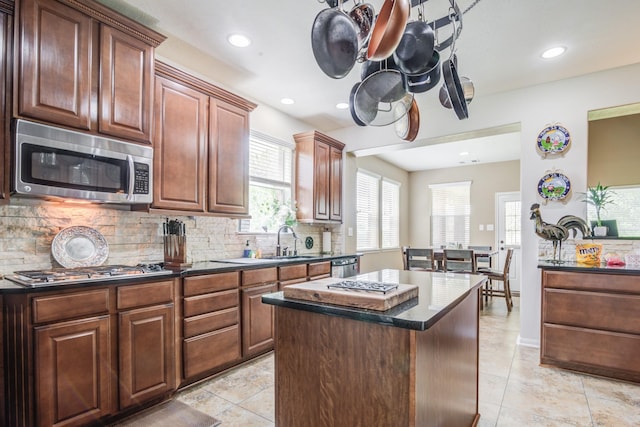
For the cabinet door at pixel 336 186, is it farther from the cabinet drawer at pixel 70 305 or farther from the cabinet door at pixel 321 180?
the cabinet drawer at pixel 70 305

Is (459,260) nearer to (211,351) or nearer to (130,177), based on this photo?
(211,351)

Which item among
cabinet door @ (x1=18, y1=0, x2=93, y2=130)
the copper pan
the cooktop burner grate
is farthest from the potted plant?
cabinet door @ (x1=18, y1=0, x2=93, y2=130)

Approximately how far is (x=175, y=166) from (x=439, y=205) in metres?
6.42

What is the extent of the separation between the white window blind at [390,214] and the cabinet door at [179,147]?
4.72 m

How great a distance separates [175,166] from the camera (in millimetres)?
2730

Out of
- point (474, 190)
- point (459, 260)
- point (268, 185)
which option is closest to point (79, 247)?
point (268, 185)

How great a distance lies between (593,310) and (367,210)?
405 centimetres

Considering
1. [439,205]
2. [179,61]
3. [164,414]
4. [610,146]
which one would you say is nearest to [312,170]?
[179,61]

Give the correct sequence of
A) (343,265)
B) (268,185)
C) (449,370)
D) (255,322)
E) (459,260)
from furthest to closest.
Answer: (459,260) < (343,265) < (268,185) < (255,322) < (449,370)

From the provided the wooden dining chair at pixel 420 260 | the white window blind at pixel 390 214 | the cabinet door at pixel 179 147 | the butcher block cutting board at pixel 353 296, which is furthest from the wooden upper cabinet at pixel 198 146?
the white window blind at pixel 390 214

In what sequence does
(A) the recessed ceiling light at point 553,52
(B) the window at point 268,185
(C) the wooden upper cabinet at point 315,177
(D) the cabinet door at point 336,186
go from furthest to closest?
(D) the cabinet door at point 336,186 < (C) the wooden upper cabinet at point 315,177 < (B) the window at point 268,185 < (A) the recessed ceiling light at point 553,52

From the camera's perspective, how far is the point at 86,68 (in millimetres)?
2121

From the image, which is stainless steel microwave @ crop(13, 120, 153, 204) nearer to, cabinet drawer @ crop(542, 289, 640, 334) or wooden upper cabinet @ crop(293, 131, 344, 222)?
wooden upper cabinet @ crop(293, 131, 344, 222)

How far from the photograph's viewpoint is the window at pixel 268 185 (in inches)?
153
